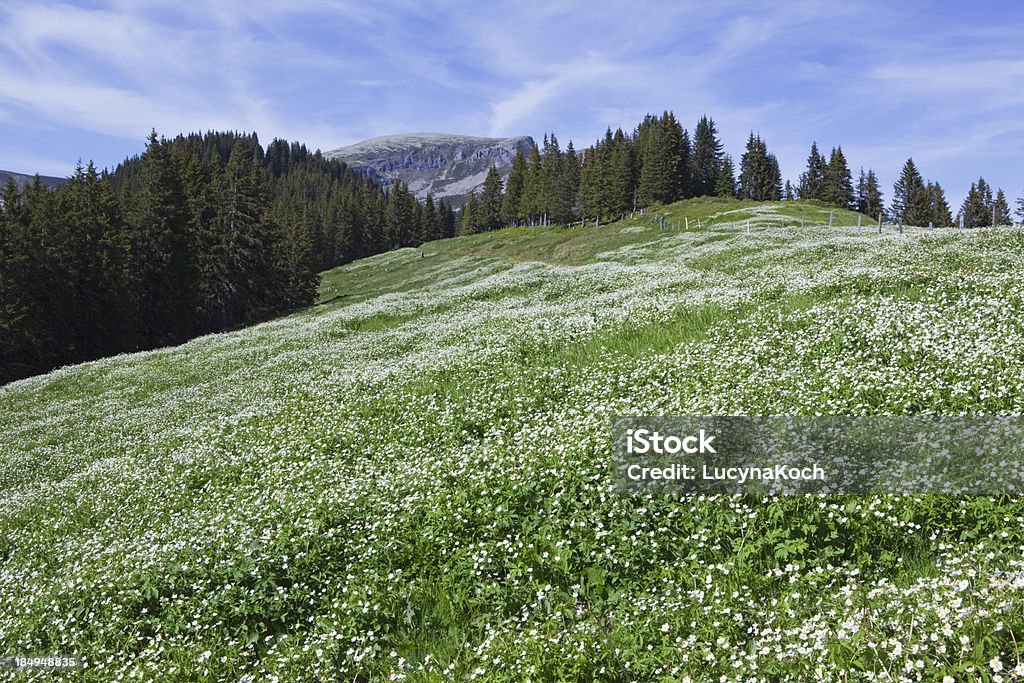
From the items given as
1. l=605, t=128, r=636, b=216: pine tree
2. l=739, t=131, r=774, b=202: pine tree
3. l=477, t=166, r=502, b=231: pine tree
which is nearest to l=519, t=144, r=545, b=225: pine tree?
l=477, t=166, r=502, b=231: pine tree

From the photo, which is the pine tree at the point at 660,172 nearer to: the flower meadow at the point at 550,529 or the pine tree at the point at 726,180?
the pine tree at the point at 726,180

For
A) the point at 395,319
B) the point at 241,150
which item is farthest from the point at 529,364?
the point at 241,150

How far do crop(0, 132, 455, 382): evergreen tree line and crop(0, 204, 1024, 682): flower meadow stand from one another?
110 ft

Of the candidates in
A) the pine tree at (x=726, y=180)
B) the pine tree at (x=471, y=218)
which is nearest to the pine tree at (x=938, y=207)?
the pine tree at (x=726, y=180)

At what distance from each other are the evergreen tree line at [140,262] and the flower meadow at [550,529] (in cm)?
3355

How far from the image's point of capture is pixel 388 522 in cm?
895

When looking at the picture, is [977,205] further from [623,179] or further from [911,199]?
[623,179]

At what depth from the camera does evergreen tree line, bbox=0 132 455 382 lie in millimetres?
44812

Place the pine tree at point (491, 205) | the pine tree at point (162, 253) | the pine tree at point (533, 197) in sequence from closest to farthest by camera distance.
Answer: the pine tree at point (162, 253)
the pine tree at point (533, 197)
the pine tree at point (491, 205)

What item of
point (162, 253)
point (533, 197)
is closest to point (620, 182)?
point (533, 197)

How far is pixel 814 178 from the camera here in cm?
12625

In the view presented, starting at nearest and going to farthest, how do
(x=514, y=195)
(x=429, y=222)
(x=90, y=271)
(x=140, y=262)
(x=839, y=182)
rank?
(x=90, y=271), (x=140, y=262), (x=839, y=182), (x=514, y=195), (x=429, y=222)

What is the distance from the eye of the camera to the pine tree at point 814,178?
391 ft

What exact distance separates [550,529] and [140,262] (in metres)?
57.3
